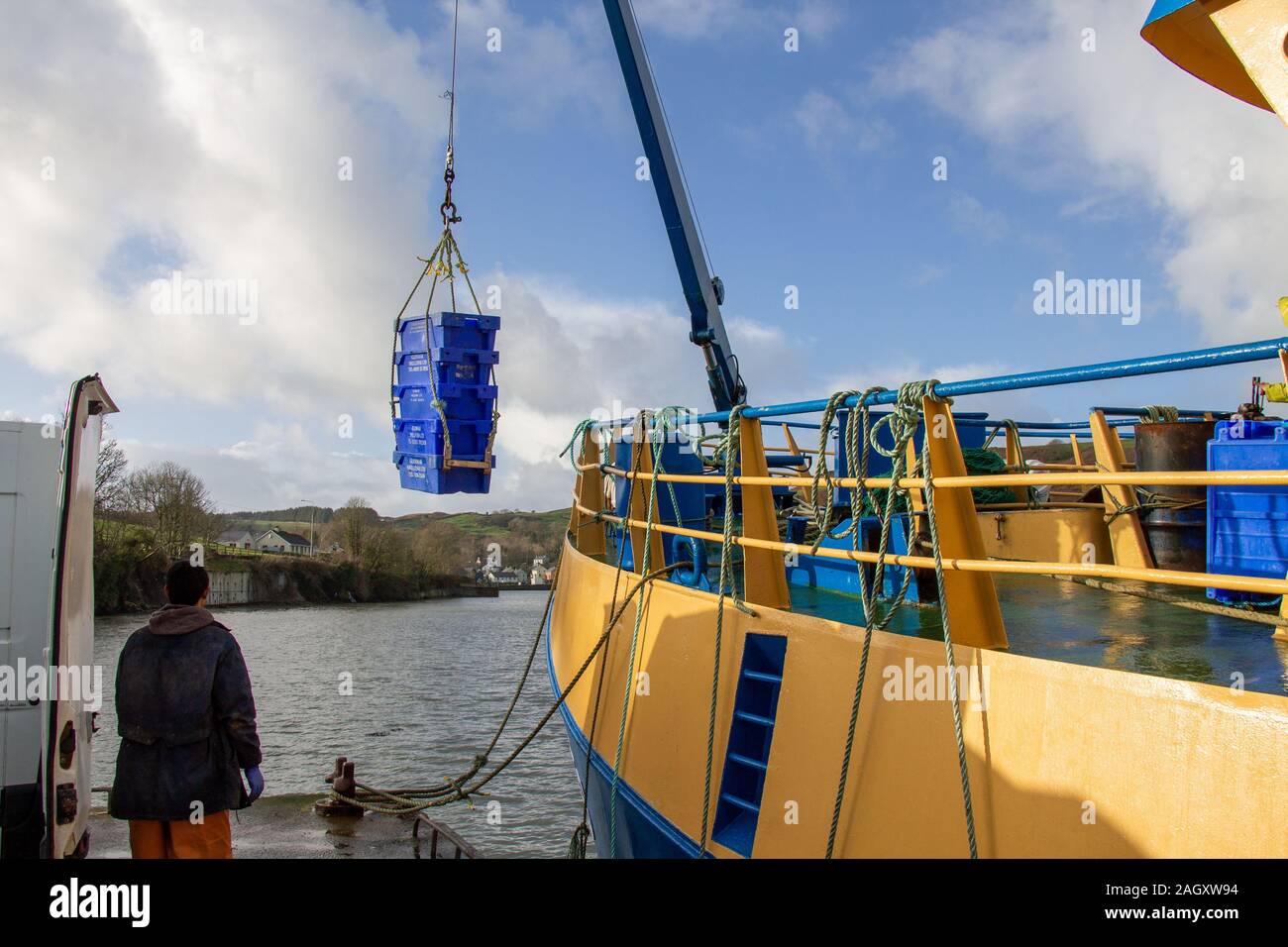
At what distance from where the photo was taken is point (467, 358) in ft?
26.3

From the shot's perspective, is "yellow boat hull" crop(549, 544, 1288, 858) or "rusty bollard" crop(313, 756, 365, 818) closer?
"yellow boat hull" crop(549, 544, 1288, 858)

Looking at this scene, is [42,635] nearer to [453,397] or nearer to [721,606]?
[721,606]

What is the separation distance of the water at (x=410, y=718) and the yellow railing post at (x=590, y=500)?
3983 millimetres

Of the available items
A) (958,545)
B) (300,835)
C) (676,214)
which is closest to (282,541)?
(676,214)

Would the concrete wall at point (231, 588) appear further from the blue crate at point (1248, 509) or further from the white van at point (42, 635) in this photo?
the blue crate at point (1248, 509)

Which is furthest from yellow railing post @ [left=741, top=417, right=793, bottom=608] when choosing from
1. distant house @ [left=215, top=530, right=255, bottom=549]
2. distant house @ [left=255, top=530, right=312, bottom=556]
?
distant house @ [left=255, top=530, right=312, bottom=556]

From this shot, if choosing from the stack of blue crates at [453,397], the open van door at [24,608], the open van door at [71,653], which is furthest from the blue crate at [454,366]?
the open van door at [24,608]

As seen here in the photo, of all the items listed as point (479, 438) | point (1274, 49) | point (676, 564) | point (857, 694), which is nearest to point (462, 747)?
point (479, 438)

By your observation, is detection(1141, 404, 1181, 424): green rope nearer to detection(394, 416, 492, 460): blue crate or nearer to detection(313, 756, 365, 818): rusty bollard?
detection(394, 416, 492, 460): blue crate

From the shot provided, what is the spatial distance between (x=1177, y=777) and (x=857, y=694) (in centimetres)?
122

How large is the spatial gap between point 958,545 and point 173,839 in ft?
11.7

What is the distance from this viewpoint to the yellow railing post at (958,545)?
12.0ft

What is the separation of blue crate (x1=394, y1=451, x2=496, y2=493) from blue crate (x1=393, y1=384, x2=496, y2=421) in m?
0.40

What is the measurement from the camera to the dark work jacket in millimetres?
3766
